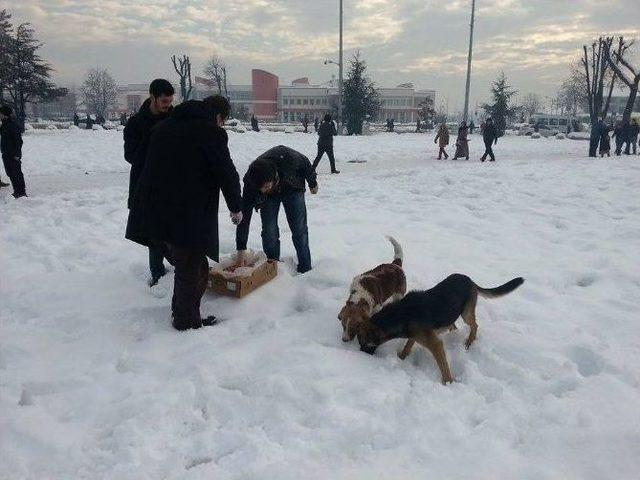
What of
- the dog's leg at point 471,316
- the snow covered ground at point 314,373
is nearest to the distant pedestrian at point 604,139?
the snow covered ground at point 314,373

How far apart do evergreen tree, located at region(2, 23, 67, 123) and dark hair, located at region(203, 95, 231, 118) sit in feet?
113

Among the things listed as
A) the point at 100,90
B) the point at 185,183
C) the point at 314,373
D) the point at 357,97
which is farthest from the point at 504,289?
the point at 100,90

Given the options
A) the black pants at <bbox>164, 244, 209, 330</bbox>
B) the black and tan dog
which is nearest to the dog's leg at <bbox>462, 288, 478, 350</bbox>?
the black and tan dog

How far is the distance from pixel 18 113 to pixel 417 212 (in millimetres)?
33428

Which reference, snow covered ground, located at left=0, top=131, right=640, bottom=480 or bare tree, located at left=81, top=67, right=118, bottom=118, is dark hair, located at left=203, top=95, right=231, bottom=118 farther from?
bare tree, located at left=81, top=67, right=118, bottom=118

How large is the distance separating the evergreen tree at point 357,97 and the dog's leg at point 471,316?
1354 inches

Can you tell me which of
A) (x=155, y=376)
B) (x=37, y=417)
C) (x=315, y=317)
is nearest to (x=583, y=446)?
(x=315, y=317)

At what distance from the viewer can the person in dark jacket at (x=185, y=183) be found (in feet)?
11.1

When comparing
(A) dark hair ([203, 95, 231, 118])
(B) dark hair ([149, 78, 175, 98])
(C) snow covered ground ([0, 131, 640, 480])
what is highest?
(B) dark hair ([149, 78, 175, 98])

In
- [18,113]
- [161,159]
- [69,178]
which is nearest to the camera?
[161,159]

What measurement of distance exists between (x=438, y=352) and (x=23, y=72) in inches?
1529

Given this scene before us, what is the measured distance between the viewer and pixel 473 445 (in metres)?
2.62

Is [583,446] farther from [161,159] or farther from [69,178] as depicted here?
[69,178]

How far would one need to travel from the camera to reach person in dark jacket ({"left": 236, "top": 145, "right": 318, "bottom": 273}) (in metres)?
4.23
